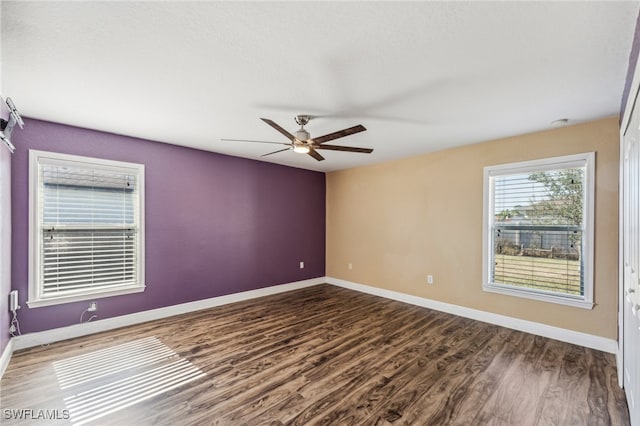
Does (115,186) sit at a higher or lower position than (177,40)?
lower

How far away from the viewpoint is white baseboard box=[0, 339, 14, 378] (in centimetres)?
250

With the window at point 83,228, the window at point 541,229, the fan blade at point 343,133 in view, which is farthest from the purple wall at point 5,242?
the window at point 541,229

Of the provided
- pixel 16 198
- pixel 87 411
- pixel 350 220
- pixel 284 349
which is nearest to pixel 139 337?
pixel 87 411

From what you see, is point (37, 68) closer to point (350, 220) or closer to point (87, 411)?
point (87, 411)

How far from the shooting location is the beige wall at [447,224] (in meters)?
2.97

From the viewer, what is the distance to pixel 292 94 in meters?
2.47

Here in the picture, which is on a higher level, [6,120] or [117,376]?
[6,120]

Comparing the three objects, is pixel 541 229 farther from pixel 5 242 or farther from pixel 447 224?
pixel 5 242

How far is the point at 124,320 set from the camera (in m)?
3.60

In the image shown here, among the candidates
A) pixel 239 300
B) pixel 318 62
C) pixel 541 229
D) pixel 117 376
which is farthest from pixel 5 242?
pixel 541 229

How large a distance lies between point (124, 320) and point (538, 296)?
5.21 m

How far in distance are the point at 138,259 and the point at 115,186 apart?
1.00 m

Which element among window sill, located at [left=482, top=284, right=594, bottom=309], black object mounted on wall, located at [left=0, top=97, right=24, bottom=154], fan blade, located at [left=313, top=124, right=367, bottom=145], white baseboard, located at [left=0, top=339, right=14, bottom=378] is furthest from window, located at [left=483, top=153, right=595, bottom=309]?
white baseboard, located at [left=0, top=339, right=14, bottom=378]

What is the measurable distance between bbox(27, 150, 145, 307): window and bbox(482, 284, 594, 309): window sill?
476cm
